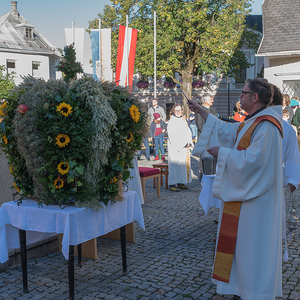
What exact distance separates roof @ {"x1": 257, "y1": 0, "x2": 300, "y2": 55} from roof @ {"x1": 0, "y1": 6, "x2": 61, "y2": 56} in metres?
29.3

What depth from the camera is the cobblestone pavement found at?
370 centimetres

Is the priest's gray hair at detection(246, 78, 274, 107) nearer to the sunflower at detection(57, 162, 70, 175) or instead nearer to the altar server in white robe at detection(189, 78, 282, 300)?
the altar server in white robe at detection(189, 78, 282, 300)

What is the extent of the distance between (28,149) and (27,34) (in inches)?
1637

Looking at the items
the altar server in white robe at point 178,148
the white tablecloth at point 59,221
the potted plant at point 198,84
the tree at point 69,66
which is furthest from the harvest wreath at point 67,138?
the potted plant at point 198,84

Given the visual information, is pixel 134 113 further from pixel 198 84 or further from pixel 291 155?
pixel 198 84

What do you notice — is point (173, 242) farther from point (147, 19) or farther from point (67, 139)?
point (147, 19)

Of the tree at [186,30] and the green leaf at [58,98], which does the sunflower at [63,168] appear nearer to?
the green leaf at [58,98]

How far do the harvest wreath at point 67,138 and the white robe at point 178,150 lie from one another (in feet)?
16.9

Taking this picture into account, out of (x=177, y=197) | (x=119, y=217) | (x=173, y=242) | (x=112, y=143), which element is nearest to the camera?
(x=112, y=143)

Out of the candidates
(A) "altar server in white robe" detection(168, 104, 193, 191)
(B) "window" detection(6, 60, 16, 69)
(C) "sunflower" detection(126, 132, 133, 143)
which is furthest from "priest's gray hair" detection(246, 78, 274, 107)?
(B) "window" detection(6, 60, 16, 69)

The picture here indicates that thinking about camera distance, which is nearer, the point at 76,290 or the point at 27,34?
the point at 76,290

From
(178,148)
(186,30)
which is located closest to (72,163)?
(178,148)

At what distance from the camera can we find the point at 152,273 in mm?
4180

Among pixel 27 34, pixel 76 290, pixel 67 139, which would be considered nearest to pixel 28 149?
pixel 67 139
